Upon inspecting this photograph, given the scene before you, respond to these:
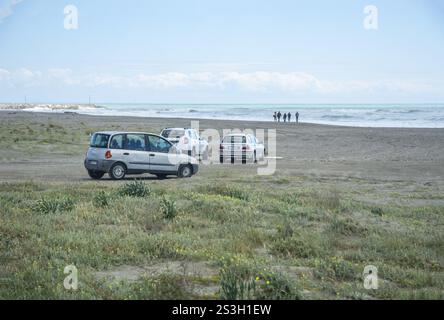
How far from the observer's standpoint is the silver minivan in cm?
1866

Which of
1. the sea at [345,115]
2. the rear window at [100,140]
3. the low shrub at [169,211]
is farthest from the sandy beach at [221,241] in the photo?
the sea at [345,115]

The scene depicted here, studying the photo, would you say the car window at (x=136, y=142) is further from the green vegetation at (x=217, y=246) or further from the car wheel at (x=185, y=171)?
the green vegetation at (x=217, y=246)

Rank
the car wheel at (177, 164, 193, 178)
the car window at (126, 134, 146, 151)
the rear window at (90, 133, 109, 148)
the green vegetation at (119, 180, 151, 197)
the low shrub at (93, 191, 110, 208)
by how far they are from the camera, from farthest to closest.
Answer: the car wheel at (177, 164, 193, 178) → the car window at (126, 134, 146, 151) → the rear window at (90, 133, 109, 148) → the green vegetation at (119, 180, 151, 197) → the low shrub at (93, 191, 110, 208)

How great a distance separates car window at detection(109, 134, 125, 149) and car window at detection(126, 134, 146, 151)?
0.20 m

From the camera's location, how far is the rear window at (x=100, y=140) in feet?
61.1

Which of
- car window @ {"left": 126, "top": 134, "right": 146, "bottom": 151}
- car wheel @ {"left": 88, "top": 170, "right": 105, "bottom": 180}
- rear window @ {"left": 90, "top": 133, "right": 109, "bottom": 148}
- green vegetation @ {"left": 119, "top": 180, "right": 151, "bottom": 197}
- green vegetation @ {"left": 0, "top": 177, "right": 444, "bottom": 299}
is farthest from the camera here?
car wheel @ {"left": 88, "top": 170, "right": 105, "bottom": 180}

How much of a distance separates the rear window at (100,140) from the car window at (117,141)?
0.21m

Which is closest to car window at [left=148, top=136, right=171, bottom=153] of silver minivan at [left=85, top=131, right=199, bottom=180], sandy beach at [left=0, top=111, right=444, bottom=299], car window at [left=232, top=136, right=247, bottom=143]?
silver minivan at [left=85, top=131, right=199, bottom=180]

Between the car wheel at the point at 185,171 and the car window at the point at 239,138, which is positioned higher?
the car window at the point at 239,138

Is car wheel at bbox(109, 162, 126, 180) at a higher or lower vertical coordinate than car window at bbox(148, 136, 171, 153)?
lower

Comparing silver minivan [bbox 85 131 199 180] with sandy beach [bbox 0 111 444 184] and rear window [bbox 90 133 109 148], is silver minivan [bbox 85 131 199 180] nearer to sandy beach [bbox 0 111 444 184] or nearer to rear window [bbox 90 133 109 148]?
rear window [bbox 90 133 109 148]

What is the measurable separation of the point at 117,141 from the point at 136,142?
0.73m

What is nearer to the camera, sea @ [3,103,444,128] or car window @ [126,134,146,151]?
car window @ [126,134,146,151]
